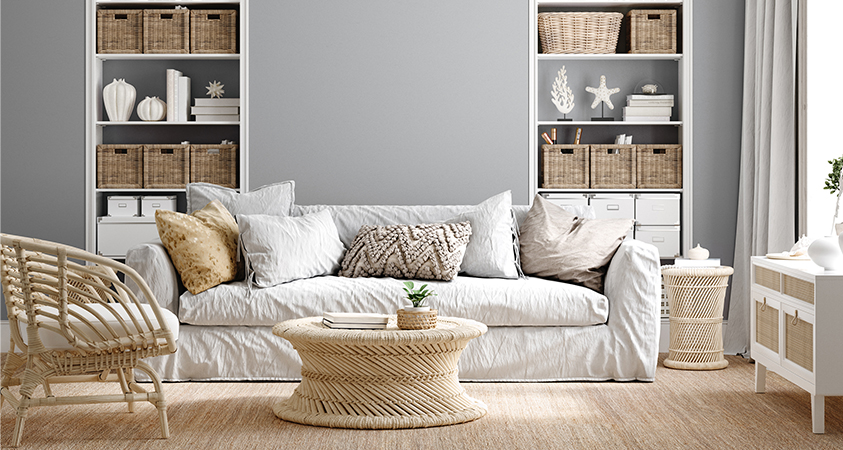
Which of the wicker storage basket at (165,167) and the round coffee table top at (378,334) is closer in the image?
the round coffee table top at (378,334)

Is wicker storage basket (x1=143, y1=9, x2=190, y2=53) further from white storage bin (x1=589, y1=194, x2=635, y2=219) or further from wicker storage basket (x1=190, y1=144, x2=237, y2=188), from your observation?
white storage bin (x1=589, y1=194, x2=635, y2=219)

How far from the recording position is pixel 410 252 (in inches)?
138

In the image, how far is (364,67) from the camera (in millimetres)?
4297

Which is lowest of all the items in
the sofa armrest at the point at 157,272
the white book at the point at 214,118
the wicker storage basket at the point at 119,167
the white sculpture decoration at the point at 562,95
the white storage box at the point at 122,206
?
the sofa armrest at the point at 157,272

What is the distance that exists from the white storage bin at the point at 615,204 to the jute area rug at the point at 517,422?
1.28m

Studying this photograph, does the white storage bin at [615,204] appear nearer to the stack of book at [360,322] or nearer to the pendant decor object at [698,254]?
the pendant decor object at [698,254]

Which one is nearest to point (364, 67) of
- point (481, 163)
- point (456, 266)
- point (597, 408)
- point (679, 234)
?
point (481, 163)

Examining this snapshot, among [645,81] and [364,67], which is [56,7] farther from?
[645,81]

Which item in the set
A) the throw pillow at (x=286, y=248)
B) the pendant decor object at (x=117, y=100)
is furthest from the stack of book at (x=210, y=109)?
the throw pillow at (x=286, y=248)

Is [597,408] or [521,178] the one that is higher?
[521,178]

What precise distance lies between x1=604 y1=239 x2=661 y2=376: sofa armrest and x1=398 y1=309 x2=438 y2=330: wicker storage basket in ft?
3.56

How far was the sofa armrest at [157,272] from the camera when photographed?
3225mm

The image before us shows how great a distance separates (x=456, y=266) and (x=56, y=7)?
2.78 m

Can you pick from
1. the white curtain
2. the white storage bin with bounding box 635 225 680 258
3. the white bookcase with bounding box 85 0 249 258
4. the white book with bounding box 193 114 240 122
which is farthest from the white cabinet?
the white book with bounding box 193 114 240 122
